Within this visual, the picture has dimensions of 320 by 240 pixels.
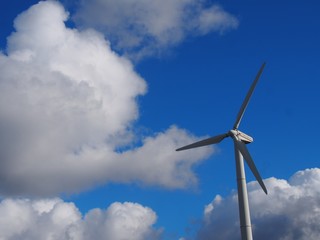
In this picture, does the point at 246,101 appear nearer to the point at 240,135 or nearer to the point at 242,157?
the point at 240,135

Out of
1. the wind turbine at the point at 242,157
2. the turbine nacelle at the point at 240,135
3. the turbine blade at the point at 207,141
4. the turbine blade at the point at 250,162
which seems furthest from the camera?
the turbine blade at the point at 207,141

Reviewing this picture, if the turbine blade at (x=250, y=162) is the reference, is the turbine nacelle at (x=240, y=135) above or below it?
above

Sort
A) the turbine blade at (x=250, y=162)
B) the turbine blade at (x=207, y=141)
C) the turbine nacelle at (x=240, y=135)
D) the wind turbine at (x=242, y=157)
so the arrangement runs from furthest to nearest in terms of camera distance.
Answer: the turbine blade at (x=207, y=141), the turbine nacelle at (x=240, y=135), the turbine blade at (x=250, y=162), the wind turbine at (x=242, y=157)

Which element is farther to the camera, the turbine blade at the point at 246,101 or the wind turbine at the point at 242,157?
the turbine blade at the point at 246,101

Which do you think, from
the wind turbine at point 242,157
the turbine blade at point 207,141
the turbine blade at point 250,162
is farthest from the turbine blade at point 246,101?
the turbine blade at point 250,162

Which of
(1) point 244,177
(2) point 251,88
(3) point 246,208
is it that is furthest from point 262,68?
(3) point 246,208

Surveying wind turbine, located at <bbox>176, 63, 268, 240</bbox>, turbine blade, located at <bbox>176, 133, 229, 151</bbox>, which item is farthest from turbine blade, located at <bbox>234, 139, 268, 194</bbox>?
turbine blade, located at <bbox>176, 133, 229, 151</bbox>

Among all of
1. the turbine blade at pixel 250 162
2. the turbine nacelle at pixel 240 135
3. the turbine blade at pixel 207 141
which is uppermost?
the turbine blade at pixel 207 141

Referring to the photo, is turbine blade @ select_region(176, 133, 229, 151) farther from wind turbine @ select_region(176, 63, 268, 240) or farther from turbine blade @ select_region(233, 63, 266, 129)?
turbine blade @ select_region(233, 63, 266, 129)

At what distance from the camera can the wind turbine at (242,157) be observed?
71.6 m

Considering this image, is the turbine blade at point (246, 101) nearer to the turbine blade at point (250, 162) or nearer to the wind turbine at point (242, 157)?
the wind turbine at point (242, 157)

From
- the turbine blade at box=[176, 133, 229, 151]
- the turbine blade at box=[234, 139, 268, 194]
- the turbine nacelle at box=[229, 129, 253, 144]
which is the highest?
the turbine blade at box=[176, 133, 229, 151]

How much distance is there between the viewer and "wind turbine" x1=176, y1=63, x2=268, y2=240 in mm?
71562

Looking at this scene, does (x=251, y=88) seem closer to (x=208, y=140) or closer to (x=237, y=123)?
(x=237, y=123)
